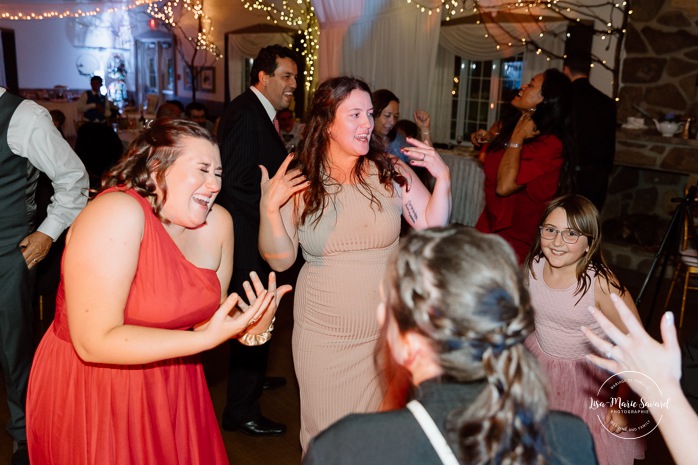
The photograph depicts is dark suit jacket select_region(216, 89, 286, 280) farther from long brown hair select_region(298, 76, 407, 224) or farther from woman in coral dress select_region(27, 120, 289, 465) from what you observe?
woman in coral dress select_region(27, 120, 289, 465)

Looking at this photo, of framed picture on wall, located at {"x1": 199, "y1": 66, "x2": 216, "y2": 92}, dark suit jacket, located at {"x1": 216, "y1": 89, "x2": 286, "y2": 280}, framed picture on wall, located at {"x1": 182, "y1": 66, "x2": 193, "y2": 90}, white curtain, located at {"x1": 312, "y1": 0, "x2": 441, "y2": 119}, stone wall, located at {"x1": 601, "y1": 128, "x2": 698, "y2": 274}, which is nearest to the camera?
dark suit jacket, located at {"x1": 216, "y1": 89, "x2": 286, "y2": 280}

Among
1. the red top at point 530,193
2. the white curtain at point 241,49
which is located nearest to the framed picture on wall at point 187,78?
the white curtain at point 241,49

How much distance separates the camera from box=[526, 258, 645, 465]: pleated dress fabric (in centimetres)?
216

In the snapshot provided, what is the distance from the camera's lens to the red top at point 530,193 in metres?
3.11

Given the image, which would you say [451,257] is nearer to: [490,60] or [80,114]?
[490,60]

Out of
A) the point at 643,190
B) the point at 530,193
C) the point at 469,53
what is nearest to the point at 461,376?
the point at 530,193

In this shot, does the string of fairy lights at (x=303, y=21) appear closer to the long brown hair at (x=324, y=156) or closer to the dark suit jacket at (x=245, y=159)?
the dark suit jacket at (x=245, y=159)

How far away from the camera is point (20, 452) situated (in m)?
2.62

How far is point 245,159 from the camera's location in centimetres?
274

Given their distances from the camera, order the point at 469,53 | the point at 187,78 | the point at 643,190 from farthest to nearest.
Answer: the point at 187,78
the point at 469,53
the point at 643,190

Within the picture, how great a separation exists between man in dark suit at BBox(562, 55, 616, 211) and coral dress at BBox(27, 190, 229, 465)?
2.78 m

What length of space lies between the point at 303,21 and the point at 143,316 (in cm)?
892

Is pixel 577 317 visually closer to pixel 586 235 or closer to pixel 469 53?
pixel 586 235

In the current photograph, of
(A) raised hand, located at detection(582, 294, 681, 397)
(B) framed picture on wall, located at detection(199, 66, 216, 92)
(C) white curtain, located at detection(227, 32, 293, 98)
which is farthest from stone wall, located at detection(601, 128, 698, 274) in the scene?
(B) framed picture on wall, located at detection(199, 66, 216, 92)
